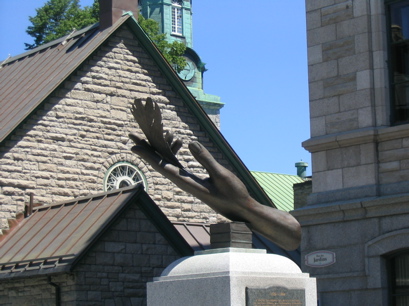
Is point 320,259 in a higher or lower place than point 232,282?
higher

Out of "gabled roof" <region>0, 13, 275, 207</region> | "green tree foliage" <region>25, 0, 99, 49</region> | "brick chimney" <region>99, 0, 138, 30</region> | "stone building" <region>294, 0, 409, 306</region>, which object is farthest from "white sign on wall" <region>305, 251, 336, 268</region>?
"green tree foliage" <region>25, 0, 99, 49</region>

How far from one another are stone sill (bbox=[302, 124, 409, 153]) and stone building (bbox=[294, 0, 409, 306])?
0.05ft

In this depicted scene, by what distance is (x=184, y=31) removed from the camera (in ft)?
277

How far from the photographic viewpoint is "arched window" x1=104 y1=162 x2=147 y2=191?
936 inches

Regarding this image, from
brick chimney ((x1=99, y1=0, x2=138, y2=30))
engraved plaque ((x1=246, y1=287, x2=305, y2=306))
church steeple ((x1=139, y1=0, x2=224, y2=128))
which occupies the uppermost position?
church steeple ((x1=139, y1=0, x2=224, y2=128))

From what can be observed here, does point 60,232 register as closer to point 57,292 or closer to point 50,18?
point 57,292

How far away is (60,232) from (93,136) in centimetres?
477

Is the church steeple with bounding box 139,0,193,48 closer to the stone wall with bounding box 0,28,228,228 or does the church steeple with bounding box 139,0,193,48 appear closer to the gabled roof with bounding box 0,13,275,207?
the gabled roof with bounding box 0,13,275,207

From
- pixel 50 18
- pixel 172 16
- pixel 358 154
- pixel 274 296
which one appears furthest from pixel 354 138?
pixel 172 16

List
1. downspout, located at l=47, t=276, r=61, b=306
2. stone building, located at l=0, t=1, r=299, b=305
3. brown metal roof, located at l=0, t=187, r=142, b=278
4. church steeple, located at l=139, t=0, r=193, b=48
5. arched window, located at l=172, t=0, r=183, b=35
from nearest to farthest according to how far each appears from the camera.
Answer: downspout, located at l=47, t=276, r=61, b=306, brown metal roof, located at l=0, t=187, r=142, b=278, stone building, located at l=0, t=1, r=299, b=305, church steeple, located at l=139, t=0, r=193, b=48, arched window, located at l=172, t=0, r=183, b=35

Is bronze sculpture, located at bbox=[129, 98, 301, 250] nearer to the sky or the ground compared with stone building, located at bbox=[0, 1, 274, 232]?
nearer to the ground

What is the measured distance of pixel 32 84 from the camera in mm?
24672

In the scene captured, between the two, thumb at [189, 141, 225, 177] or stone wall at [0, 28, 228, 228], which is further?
stone wall at [0, 28, 228, 228]

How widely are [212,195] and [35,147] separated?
1193 cm
